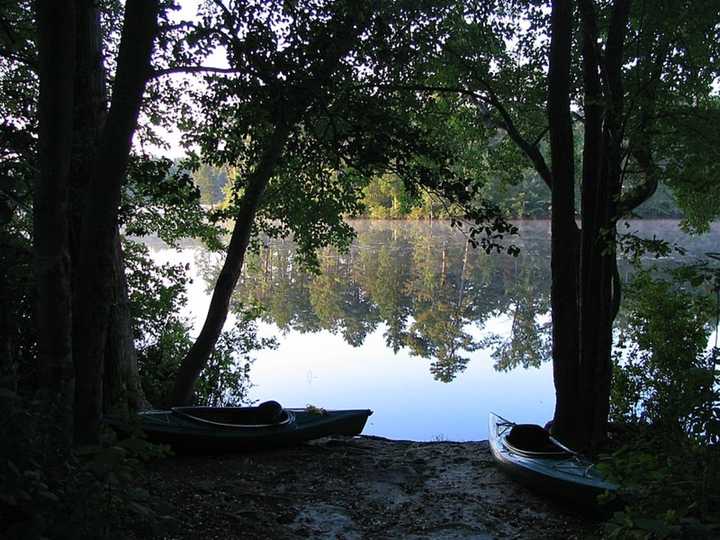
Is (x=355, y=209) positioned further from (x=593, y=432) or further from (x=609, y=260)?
(x=593, y=432)

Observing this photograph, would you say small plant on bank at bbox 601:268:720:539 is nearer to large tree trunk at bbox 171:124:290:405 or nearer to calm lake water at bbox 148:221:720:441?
calm lake water at bbox 148:221:720:441

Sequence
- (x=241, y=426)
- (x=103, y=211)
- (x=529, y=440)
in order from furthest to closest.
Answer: (x=241, y=426), (x=529, y=440), (x=103, y=211)

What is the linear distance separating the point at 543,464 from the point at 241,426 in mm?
2965

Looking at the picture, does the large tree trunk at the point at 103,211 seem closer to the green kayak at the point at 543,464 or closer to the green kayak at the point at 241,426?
the green kayak at the point at 241,426

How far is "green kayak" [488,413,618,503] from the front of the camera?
476 cm

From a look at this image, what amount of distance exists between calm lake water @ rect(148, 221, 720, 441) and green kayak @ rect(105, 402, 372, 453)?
8.71ft

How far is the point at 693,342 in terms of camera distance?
6578 millimetres

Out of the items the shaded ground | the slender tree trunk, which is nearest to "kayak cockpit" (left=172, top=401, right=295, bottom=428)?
the shaded ground

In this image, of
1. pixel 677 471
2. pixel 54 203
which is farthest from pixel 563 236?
pixel 54 203

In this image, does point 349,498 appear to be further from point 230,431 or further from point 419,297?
point 419,297

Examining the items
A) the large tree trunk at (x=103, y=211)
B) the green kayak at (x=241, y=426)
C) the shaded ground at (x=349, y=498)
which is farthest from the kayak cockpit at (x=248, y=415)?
the large tree trunk at (x=103, y=211)

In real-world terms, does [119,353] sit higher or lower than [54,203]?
lower

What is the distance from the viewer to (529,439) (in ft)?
19.6

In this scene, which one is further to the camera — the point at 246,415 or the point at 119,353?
the point at 246,415
